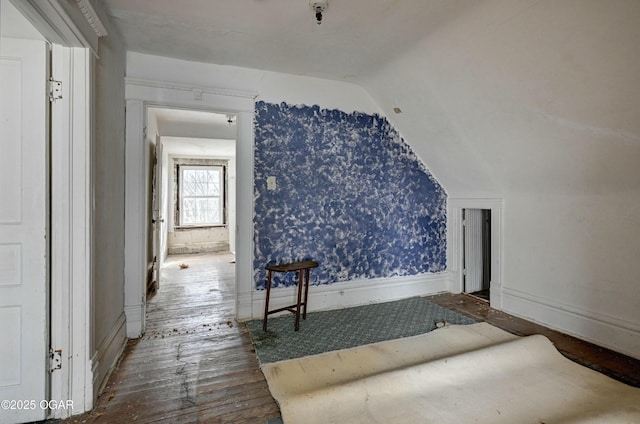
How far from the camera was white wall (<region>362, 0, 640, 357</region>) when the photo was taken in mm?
1867

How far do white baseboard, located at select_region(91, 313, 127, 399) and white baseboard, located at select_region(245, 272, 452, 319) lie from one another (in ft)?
3.34

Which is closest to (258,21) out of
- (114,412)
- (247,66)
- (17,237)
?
(247,66)

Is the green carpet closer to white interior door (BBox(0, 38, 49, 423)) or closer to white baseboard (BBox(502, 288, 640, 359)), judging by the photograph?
white baseboard (BBox(502, 288, 640, 359))

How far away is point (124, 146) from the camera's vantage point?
2.68 m

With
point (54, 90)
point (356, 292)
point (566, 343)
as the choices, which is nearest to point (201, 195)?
point (356, 292)

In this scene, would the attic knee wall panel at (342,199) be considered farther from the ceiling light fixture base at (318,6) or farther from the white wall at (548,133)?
the ceiling light fixture base at (318,6)

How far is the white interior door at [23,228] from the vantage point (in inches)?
64.0

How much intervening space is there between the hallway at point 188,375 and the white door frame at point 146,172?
1.08 ft

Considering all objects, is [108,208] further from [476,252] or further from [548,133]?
[476,252]

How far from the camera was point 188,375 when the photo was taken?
2.13m

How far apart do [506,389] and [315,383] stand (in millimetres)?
1193

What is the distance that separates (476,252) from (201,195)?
635 cm

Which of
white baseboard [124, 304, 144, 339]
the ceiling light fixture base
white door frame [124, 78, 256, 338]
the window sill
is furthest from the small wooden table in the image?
the window sill

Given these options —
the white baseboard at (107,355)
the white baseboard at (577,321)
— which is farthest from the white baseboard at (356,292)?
the white baseboard at (107,355)
